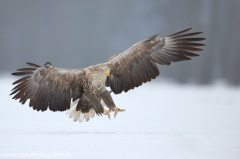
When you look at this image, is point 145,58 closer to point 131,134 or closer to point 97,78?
point 97,78

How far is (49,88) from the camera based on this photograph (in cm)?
541

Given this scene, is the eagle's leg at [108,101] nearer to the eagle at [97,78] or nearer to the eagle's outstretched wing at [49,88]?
the eagle at [97,78]

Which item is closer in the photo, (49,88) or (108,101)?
(49,88)

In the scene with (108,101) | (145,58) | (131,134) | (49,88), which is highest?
(145,58)

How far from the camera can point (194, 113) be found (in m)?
7.70

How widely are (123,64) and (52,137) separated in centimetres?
146

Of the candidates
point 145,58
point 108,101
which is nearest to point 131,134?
point 108,101

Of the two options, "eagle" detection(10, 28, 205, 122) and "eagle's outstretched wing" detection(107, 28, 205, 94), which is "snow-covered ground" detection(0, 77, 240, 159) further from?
"eagle's outstretched wing" detection(107, 28, 205, 94)

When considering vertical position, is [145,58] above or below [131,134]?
above

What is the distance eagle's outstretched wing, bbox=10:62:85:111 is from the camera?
17.6 feet

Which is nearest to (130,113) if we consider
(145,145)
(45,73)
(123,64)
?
(123,64)

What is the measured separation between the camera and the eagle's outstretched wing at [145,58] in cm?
561

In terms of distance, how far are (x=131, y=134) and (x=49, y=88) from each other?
1.25 m

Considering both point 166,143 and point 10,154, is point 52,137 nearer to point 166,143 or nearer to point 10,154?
point 10,154
